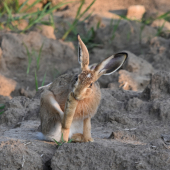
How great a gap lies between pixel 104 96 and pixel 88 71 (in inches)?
83.5

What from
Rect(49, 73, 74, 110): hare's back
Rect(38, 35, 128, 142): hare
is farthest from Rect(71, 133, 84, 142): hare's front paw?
Rect(49, 73, 74, 110): hare's back

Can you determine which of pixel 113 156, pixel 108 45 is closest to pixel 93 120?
pixel 113 156

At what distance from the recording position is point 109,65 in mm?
3256

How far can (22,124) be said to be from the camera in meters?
4.66

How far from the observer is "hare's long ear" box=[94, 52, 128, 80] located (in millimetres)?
3188

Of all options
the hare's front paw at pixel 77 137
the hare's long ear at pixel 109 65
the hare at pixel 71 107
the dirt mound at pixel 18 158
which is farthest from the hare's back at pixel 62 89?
the dirt mound at pixel 18 158

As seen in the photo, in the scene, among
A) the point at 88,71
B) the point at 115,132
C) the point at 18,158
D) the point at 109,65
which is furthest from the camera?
the point at 115,132

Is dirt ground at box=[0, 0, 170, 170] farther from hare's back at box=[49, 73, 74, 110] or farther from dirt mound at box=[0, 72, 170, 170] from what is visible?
hare's back at box=[49, 73, 74, 110]

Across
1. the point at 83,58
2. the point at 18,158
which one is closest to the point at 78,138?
the point at 18,158

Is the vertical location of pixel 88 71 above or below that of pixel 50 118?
above

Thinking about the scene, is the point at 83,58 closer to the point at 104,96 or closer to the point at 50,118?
the point at 50,118

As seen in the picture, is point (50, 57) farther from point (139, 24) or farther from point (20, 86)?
point (139, 24)

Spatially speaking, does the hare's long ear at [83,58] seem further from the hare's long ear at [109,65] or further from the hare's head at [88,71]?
the hare's long ear at [109,65]

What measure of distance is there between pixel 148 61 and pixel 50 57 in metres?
2.40
